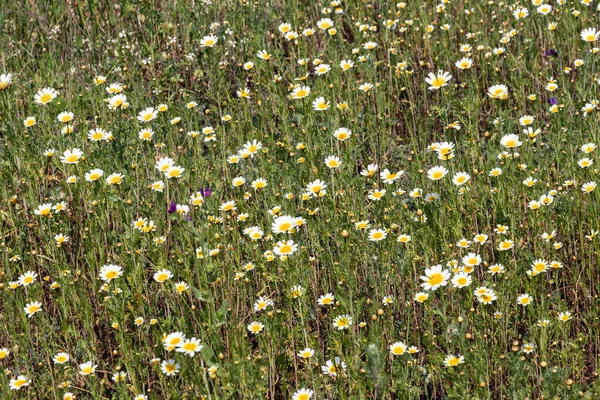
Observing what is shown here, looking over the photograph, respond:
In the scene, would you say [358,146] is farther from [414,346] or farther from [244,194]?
[414,346]

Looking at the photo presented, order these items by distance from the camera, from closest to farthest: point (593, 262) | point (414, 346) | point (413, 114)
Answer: point (414, 346) → point (593, 262) → point (413, 114)

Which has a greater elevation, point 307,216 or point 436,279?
point 307,216

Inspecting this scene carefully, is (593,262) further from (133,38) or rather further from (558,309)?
(133,38)

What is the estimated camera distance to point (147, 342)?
3.00 metres

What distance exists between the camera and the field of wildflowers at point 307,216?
2.74 metres

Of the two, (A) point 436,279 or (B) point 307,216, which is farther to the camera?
(B) point 307,216

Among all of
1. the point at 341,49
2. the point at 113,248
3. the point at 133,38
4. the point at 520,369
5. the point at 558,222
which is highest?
the point at 133,38

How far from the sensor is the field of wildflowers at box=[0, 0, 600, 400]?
2.74 m

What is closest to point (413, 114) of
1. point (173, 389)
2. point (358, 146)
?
point (358, 146)

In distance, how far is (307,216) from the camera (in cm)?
332

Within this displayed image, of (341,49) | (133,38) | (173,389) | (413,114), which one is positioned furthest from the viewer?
(133,38)

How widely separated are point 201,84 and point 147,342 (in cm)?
→ 253

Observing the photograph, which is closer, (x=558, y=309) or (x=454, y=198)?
(x=558, y=309)

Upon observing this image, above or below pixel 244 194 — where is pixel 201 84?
above
